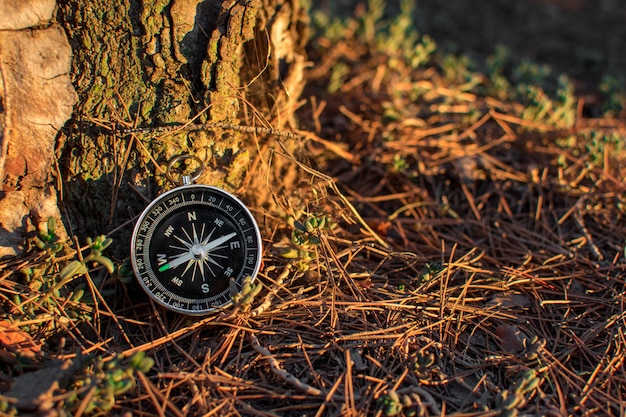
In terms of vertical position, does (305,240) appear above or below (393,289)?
above

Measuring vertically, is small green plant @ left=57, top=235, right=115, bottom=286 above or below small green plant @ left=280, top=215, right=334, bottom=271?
above

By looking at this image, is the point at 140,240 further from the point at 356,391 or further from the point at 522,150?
the point at 522,150

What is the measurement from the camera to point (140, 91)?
2439 millimetres

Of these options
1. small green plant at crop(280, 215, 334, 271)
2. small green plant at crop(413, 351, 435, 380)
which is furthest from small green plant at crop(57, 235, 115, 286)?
small green plant at crop(413, 351, 435, 380)

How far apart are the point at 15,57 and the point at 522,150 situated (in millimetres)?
2909

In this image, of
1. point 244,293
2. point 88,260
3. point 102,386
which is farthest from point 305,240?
point 102,386

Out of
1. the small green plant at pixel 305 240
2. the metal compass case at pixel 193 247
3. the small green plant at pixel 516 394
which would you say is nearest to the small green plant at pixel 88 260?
the metal compass case at pixel 193 247

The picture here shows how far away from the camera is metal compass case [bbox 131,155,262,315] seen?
2.35 metres

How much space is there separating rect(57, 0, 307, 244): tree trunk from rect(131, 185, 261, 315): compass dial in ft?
0.67

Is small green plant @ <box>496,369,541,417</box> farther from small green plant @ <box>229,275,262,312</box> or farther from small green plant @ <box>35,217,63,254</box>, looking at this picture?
small green plant @ <box>35,217,63,254</box>

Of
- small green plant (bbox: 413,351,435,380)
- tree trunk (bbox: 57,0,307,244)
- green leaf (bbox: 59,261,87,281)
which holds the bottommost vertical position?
small green plant (bbox: 413,351,435,380)

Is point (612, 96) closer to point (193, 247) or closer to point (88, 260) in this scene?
point (193, 247)

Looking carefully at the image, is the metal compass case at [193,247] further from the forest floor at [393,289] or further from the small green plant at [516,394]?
the small green plant at [516,394]

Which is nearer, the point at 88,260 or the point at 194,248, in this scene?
the point at 88,260
